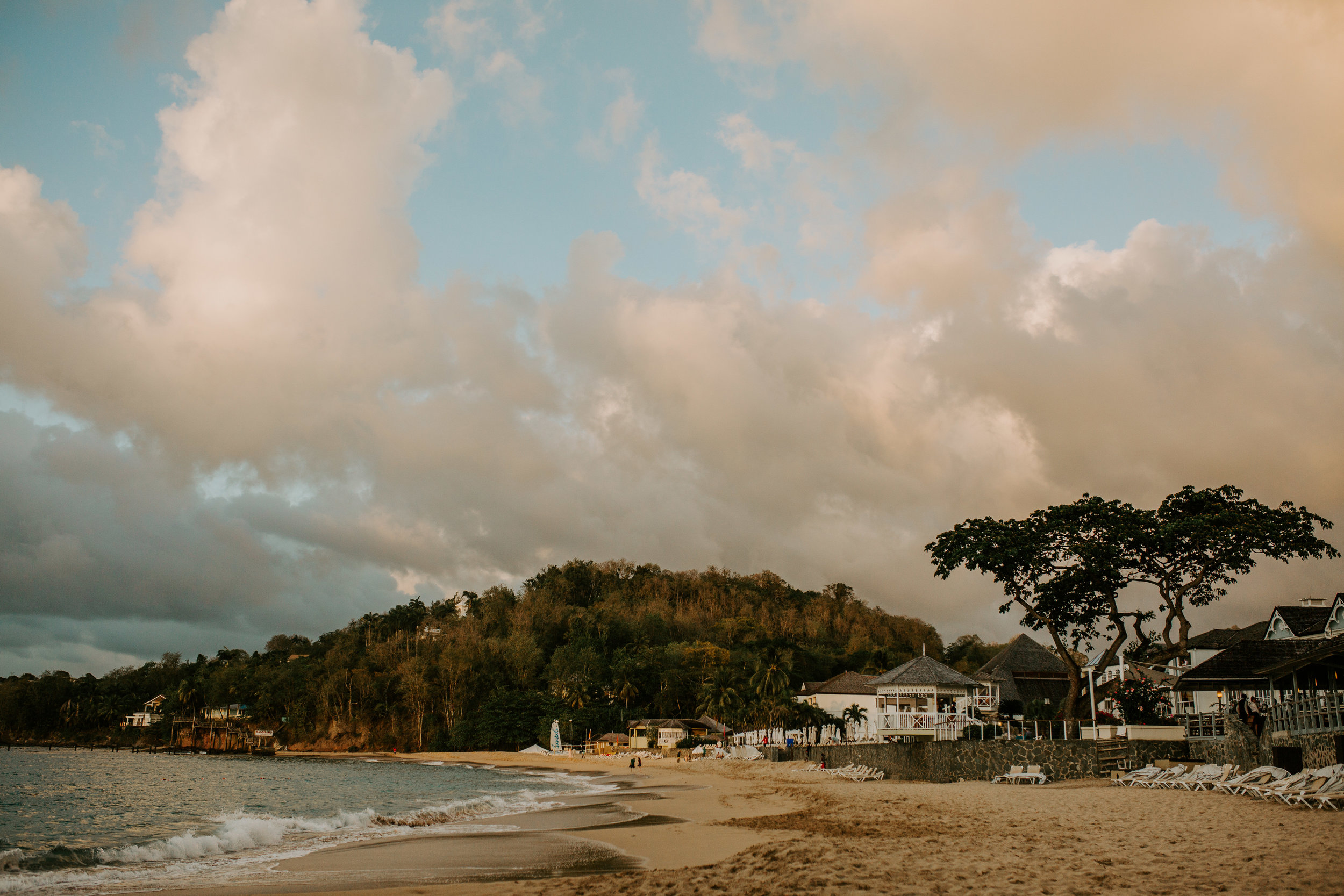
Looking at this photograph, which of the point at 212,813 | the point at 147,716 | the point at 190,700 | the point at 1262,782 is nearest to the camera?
the point at 1262,782

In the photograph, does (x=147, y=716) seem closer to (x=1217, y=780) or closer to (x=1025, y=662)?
Result: (x=1025, y=662)

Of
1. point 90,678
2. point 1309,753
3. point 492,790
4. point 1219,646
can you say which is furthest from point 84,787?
point 90,678

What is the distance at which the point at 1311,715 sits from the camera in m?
18.4

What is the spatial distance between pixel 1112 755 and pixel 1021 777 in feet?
8.36

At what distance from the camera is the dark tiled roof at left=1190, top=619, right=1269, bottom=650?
1425 inches

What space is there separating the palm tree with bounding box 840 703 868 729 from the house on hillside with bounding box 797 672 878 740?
97 mm

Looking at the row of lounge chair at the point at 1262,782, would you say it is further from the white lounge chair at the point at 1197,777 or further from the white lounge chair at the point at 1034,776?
the white lounge chair at the point at 1034,776

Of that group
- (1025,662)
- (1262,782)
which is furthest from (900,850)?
(1025,662)

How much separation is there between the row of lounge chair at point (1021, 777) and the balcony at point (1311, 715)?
A: 5.91 m

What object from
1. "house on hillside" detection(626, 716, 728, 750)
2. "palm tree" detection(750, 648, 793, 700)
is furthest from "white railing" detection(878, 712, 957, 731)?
"house on hillside" detection(626, 716, 728, 750)

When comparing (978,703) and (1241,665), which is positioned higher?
(1241,665)

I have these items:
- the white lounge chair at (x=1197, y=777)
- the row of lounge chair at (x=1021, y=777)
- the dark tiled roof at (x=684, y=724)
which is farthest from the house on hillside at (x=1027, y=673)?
the white lounge chair at (x=1197, y=777)

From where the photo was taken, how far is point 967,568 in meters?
31.0

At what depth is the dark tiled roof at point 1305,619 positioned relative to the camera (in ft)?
100
